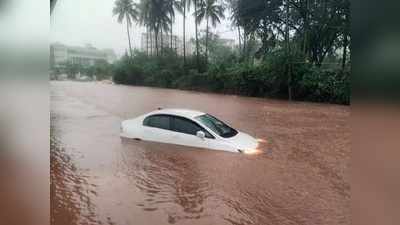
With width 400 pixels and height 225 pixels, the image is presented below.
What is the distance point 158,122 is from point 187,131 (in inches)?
7.1

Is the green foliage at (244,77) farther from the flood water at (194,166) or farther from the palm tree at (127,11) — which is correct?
the palm tree at (127,11)

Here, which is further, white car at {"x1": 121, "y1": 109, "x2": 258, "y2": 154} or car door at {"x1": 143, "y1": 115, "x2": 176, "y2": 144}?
car door at {"x1": 143, "y1": 115, "x2": 176, "y2": 144}

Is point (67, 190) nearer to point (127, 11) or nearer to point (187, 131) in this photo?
point (187, 131)

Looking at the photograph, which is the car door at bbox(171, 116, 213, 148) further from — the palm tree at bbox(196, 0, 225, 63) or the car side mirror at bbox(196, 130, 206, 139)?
the palm tree at bbox(196, 0, 225, 63)

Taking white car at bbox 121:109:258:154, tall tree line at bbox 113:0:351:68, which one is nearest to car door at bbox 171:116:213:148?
white car at bbox 121:109:258:154

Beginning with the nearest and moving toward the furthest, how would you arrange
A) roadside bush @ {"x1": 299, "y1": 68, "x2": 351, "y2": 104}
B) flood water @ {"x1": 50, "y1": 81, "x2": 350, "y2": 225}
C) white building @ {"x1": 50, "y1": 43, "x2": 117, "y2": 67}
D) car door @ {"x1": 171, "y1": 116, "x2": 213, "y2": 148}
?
roadside bush @ {"x1": 299, "y1": 68, "x2": 351, "y2": 104} → flood water @ {"x1": 50, "y1": 81, "x2": 350, "y2": 225} → car door @ {"x1": 171, "y1": 116, "x2": 213, "y2": 148} → white building @ {"x1": 50, "y1": 43, "x2": 117, "y2": 67}

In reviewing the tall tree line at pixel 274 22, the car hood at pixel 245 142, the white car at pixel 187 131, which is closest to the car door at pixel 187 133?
the white car at pixel 187 131

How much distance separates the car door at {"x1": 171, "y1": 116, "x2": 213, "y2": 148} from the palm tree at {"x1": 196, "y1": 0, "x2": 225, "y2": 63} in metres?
0.46

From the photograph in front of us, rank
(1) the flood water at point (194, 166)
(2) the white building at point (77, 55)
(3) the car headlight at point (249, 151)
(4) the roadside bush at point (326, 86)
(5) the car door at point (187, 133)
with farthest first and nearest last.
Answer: (2) the white building at point (77, 55) < (5) the car door at point (187, 133) < (3) the car headlight at point (249, 151) < (1) the flood water at point (194, 166) < (4) the roadside bush at point (326, 86)

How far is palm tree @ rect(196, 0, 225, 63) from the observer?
1.81m

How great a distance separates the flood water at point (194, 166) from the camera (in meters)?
1.56

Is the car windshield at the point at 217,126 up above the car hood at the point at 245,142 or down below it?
above

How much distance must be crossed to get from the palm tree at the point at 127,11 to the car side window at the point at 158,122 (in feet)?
1.29

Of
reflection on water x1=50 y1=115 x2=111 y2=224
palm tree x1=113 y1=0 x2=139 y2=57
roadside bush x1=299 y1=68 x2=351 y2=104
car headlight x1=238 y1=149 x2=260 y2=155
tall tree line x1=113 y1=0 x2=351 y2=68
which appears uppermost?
palm tree x1=113 y1=0 x2=139 y2=57
